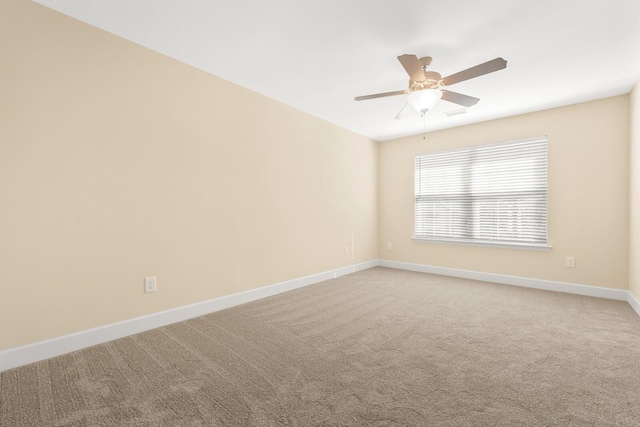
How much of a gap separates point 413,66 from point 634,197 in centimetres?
291

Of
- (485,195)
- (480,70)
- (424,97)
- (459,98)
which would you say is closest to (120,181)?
(424,97)

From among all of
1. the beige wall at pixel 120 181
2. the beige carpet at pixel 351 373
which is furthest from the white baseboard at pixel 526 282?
the beige wall at pixel 120 181

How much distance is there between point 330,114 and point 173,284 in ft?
9.27

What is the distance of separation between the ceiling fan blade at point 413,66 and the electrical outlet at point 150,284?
2615mm

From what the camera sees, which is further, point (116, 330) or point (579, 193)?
point (579, 193)

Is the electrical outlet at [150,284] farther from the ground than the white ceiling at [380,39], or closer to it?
closer to it

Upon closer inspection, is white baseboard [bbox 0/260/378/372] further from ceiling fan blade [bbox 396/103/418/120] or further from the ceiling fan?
ceiling fan blade [bbox 396/103/418/120]

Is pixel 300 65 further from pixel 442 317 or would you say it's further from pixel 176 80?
pixel 442 317

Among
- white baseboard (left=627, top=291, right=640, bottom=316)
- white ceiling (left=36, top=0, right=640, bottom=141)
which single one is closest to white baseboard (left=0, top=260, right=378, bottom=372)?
white ceiling (left=36, top=0, right=640, bottom=141)

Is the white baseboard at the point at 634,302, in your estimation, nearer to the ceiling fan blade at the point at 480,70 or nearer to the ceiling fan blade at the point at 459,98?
the ceiling fan blade at the point at 459,98

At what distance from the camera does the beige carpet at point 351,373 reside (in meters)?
1.40

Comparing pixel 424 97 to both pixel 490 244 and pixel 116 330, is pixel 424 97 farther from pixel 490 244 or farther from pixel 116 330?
pixel 116 330

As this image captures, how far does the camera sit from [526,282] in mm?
3869

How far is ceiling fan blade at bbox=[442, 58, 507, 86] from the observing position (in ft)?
6.33
